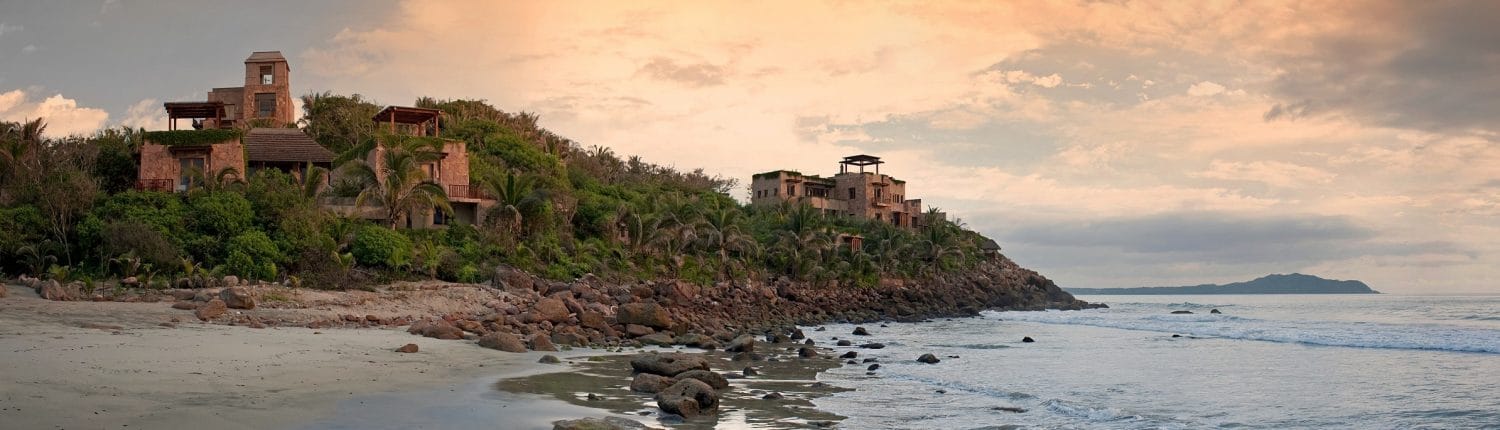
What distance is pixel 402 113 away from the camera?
165 ft

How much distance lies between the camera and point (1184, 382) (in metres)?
22.0

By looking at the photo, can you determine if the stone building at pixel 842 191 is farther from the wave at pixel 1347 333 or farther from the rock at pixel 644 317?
the rock at pixel 644 317

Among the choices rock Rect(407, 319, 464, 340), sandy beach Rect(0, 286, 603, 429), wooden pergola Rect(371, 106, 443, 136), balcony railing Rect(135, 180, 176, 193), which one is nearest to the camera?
sandy beach Rect(0, 286, 603, 429)

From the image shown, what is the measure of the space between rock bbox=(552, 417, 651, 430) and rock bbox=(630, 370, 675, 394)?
3750 millimetres

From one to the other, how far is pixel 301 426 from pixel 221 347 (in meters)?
7.96

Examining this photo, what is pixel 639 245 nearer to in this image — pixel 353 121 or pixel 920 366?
pixel 353 121

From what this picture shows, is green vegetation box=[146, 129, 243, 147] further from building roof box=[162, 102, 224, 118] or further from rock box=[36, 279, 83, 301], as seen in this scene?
rock box=[36, 279, 83, 301]

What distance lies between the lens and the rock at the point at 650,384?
17.1 m

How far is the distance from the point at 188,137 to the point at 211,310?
22426mm

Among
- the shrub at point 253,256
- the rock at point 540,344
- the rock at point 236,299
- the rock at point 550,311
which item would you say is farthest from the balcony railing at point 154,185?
the rock at point 540,344

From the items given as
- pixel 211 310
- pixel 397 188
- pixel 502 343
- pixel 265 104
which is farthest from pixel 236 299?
pixel 265 104

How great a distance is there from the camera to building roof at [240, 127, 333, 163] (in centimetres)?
4659

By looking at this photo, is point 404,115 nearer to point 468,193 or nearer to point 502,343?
point 468,193

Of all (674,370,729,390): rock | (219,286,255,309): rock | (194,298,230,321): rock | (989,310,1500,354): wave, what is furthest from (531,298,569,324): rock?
(989,310,1500,354): wave
